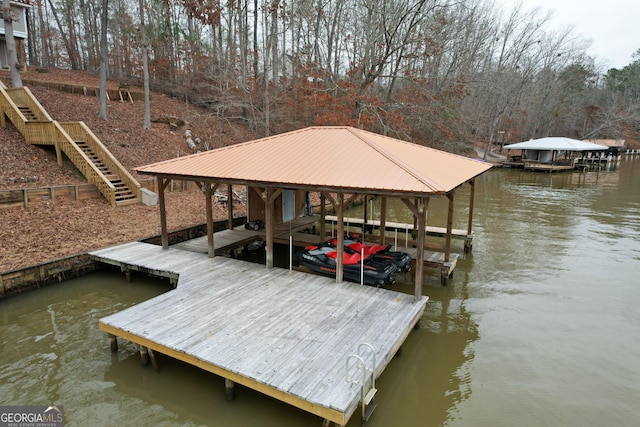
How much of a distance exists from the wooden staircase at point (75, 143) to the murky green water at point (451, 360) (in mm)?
4917

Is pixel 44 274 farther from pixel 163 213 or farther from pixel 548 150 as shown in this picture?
pixel 548 150

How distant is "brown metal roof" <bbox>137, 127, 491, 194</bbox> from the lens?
6.92 meters

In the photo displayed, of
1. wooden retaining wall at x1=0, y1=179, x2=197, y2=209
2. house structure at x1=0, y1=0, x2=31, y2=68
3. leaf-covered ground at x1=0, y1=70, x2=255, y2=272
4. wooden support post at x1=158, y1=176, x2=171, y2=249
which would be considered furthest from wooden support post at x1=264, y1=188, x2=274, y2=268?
house structure at x1=0, y1=0, x2=31, y2=68

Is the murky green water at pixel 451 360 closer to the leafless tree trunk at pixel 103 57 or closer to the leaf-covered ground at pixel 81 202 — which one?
the leaf-covered ground at pixel 81 202

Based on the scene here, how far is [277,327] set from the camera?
584cm

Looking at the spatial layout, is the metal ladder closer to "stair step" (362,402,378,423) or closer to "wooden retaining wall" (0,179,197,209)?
"stair step" (362,402,378,423)

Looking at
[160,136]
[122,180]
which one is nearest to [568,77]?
[160,136]

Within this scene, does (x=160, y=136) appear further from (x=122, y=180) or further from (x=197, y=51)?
(x=197, y=51)

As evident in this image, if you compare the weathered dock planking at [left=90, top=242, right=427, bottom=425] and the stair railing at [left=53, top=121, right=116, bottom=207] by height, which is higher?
the stair railing at [left=53, top=121, right=116, bottom=207]

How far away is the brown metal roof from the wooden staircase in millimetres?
4652

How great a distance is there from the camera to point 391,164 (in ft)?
24.8

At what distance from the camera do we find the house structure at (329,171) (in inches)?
270

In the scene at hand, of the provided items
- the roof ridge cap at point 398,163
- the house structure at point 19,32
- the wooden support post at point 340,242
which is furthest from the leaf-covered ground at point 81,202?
the house structure at point 19,32

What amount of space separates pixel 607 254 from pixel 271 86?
22.2m
